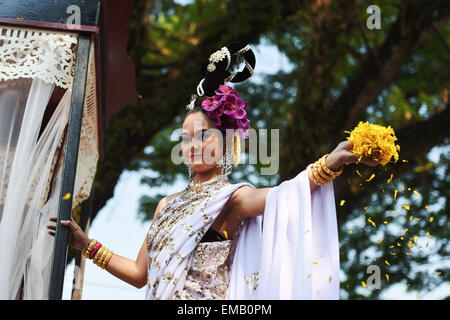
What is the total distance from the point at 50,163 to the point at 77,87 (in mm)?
438

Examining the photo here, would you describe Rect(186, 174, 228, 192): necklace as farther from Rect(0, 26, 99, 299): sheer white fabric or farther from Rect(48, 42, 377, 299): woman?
Rect(0, 26, 99, 299): sheer white fabric

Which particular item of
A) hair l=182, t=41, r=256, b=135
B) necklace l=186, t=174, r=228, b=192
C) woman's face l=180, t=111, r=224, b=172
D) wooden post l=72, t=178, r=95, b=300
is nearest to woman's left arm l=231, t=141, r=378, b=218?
necklace l=186, t=174, r=228, b=192

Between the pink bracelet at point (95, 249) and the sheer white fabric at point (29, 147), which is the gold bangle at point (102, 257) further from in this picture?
the sheer white fabric at point (29, 147)

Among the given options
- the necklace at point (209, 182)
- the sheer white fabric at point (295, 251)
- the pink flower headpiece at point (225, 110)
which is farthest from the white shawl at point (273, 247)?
the pink flower headpiece at point (225, 110)

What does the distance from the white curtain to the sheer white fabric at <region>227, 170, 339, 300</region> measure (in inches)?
41.5

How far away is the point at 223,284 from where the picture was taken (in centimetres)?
331

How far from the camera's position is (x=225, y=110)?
11.8 ft

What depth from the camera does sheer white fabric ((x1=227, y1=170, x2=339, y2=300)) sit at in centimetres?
→ 306

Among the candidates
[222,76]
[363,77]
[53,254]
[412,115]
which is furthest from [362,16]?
[53,254]

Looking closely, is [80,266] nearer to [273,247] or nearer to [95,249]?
[95,249]

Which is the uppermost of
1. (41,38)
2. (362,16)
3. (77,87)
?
(362,16)

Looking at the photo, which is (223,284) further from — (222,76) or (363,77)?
(363,77)

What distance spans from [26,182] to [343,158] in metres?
1.64

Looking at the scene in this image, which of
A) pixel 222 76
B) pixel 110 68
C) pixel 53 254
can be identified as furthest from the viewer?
pixel 110 68
